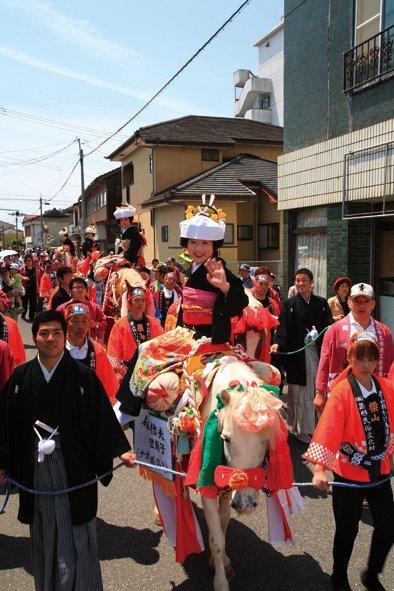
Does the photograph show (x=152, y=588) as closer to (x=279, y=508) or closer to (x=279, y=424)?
(x=279, y=508)

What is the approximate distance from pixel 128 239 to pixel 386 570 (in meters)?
5.75

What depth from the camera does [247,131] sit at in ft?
81.5

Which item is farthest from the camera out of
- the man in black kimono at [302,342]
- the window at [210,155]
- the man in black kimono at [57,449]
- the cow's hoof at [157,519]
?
the window at [210,155]

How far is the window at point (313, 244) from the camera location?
36.7 ft

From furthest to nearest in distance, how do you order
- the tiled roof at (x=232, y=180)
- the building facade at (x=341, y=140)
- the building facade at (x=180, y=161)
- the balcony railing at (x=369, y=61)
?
the building facade at (x=180, y=161), the tiled roof at (x=232, y=180), the building facade at (x=341, y=140), the balcony railing at (x=369, y=61)

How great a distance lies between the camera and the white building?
40344mm

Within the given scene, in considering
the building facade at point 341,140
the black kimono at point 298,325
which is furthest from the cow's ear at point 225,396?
the building facade at point 341,140

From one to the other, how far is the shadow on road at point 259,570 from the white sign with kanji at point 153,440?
0.70 m

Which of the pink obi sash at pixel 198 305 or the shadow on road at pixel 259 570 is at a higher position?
the pink obi sash at pixel 198 305

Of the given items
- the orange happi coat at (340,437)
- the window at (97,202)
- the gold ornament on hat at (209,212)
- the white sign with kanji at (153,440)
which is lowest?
the white sign with kanji at (153,440)

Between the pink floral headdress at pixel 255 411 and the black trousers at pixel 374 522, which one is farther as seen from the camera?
the black trousers at pixel 374 522

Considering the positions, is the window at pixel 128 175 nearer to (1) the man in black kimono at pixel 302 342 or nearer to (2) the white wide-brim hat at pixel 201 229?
(1) the man in black kimono at pixel 302 342

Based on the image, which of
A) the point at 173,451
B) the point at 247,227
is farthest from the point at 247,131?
the point at 173,451

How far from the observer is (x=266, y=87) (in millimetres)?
41500
